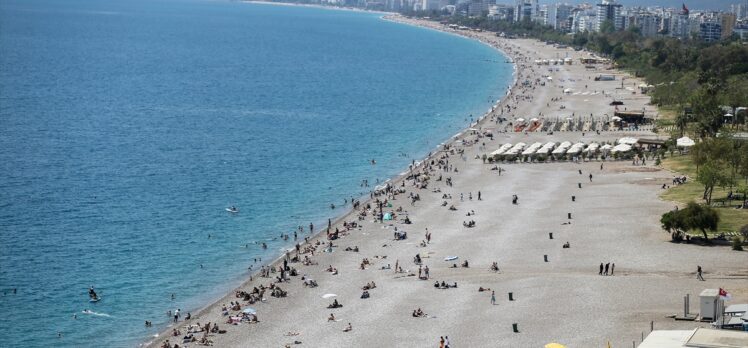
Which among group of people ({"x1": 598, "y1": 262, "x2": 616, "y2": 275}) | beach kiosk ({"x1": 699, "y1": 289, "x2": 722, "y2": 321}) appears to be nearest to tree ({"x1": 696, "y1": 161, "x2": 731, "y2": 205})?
group of people ({"x1": 598, "y1": 262, "x2": 616, "y2": 275})

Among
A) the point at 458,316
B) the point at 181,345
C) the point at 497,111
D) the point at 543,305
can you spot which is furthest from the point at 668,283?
the point at 497,111

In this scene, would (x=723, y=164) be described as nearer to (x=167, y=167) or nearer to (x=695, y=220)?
(x=695, y=220)

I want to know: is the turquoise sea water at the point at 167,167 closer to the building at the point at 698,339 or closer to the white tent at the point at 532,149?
the white tent at the point at 532,149

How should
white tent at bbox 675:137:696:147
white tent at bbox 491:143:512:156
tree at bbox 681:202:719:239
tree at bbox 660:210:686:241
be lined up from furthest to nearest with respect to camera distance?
white tent at bbox 491:143:512:156, white tent at bbox 675:137:696:147, tree at bbox 660:210:686:241, tree at bbox 681:202:719:239

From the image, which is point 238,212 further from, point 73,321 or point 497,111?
point 497,111

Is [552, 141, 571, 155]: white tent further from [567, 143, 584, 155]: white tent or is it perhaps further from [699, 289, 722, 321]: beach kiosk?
[699, 289, 722, 321]: beach kiosk

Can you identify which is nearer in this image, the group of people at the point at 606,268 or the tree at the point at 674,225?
the group of people at the point at 606,268

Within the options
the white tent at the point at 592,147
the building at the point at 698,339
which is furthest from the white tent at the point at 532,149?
the building at the point at 698,339
